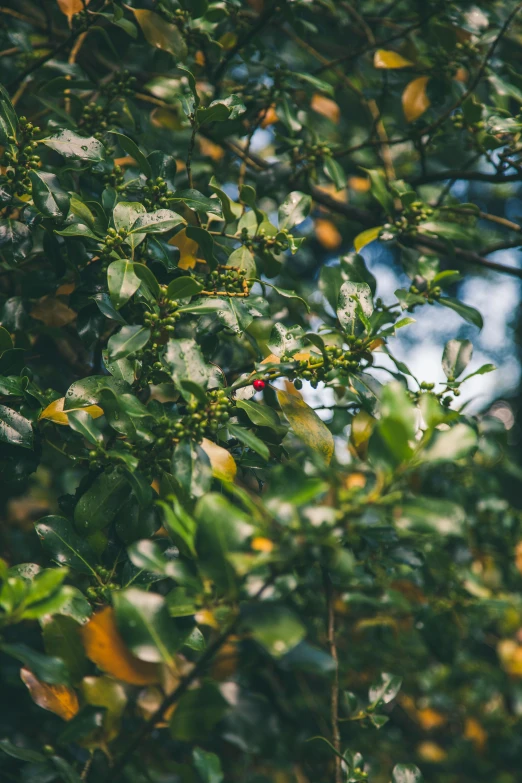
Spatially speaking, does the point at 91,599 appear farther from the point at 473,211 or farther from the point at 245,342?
the point at 473,211

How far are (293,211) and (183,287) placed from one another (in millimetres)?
460

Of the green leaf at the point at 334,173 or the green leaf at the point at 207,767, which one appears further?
the green leaf at the point at 334,173

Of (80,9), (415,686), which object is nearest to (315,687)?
(415,686)

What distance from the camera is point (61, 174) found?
1.21 meters

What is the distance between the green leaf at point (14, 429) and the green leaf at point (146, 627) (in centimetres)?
43

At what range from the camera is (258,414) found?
1.07m

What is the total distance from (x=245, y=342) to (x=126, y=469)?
0.59 m

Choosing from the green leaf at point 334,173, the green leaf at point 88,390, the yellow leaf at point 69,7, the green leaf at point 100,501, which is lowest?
the green leaf at point 100,501

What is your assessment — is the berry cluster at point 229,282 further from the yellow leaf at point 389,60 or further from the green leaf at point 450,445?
the yellow leaf at point 389,60

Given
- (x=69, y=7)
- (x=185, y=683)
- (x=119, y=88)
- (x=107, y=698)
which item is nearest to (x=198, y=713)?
(x=185, y=683)

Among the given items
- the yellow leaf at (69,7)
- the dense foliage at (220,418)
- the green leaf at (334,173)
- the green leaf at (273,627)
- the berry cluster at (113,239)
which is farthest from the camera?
the green leaf at (334,173)

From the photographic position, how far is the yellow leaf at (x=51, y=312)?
4.65 feet

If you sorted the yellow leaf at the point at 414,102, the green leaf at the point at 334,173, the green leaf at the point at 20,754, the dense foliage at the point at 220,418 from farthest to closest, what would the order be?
the yellow leaf at the point at 414,102, the green leaf at the point at 334,173, the green leaf at the point at 20,754, the dense foliage at the point at 220,418

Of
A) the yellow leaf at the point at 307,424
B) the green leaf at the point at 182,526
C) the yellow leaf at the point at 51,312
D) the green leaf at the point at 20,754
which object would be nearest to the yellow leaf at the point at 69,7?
the yellow leaf at the point at 51,312
